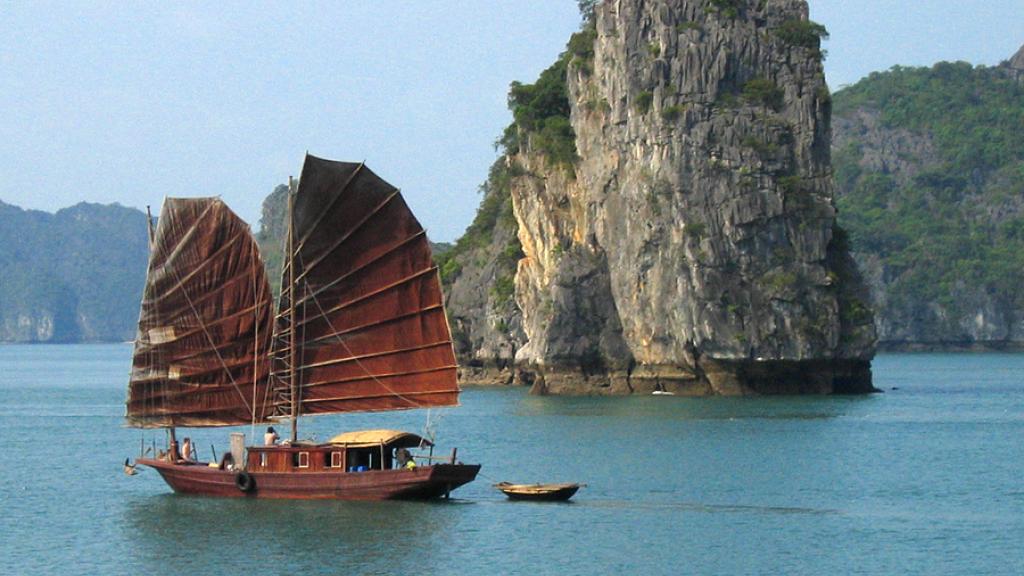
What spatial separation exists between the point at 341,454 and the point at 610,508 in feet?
18.2

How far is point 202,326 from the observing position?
35250 millimetres

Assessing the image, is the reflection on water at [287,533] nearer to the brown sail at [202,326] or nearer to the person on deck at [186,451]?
the person on deck at [186,451]

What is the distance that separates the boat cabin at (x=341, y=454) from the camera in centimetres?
3384

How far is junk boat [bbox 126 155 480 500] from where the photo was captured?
115 feet

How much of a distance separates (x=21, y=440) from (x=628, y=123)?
29241 millimetres

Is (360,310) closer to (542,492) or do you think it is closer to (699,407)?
(542,492)

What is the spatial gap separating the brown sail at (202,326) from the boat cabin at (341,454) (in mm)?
1160

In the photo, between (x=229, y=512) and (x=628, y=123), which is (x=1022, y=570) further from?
(x=628, y=123)

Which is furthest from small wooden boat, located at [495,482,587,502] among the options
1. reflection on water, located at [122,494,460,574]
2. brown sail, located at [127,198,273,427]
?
brown sail, located at [127,198,273,427]

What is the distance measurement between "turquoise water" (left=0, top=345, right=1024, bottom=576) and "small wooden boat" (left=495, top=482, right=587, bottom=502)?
0.87ft

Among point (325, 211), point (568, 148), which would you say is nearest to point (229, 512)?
point (325, 211)

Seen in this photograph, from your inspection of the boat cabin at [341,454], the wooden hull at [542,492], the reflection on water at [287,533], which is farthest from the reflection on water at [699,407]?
the reflection on water at [287,533]

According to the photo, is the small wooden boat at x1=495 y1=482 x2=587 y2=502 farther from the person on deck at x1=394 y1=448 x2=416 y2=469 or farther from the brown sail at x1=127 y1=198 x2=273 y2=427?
the brown sail at x1=127 y1=198 x2=273 y2=427

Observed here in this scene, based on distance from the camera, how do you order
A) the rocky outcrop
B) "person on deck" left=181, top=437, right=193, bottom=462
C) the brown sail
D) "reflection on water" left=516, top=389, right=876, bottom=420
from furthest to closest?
the rocky outcrop < "reflection on water" left=516, top=389, right=876, bottom=420 < "person on deck" left=181, top=437, right=193, bottom=462 < the brown sail
